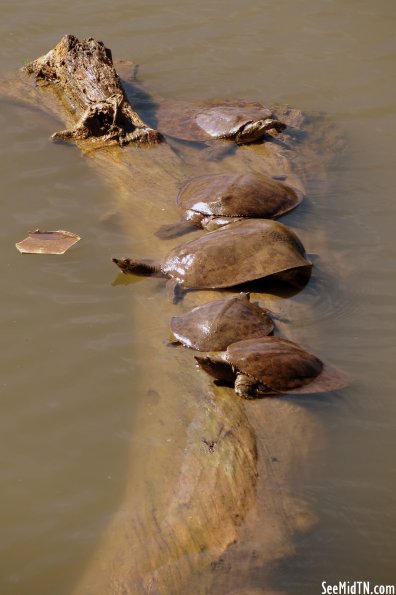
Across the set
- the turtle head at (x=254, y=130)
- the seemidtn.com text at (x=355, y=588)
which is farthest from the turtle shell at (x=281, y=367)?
the turtle head at (x=254, y=130)

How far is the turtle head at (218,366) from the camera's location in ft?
11.6

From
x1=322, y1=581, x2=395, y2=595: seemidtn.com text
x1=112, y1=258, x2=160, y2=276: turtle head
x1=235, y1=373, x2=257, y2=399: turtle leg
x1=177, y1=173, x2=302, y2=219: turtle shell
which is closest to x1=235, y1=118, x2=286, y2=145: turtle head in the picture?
x1=177, y1=173, x2=302, y2=219: turtle shell

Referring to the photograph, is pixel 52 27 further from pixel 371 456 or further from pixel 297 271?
Result: pixel 371 456

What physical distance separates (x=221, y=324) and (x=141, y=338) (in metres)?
0.52

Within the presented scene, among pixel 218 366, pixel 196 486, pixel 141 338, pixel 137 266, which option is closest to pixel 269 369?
pixel 218 366

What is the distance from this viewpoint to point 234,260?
4.25 m

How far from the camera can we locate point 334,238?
4.88 metres

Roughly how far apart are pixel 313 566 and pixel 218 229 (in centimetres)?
226

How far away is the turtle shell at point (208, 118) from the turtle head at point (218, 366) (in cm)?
277

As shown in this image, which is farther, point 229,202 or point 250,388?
point 229,202

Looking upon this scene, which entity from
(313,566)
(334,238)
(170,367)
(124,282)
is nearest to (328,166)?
(334,238)

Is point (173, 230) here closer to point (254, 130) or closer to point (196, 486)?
point (254, 130)

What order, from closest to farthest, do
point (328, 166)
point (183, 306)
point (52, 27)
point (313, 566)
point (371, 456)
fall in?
point (313, 566)
point (371, 456)
point (183, 306)
point (328, 166)
point (52, 27)

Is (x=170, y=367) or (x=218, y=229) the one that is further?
(x=218, y=229)
